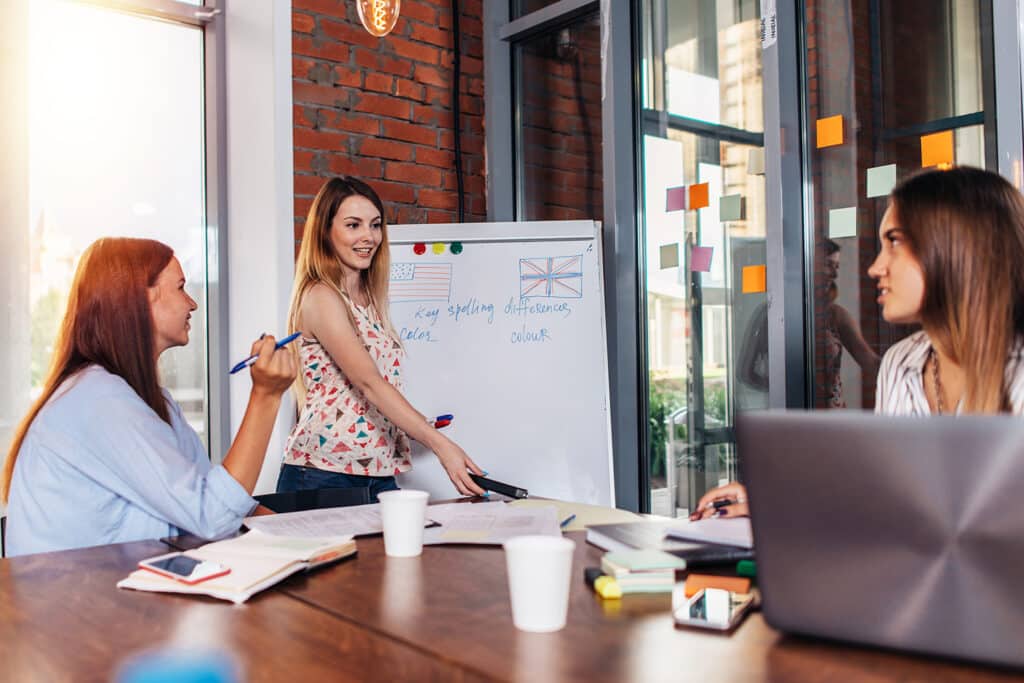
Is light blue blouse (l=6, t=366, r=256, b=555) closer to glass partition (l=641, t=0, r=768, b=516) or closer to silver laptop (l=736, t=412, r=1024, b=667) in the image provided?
silver laptop (l=736, t=412, r=1024, b=667)

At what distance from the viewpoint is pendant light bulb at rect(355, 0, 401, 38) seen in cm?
A: 238

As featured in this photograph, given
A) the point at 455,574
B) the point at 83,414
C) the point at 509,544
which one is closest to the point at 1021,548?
the point at 509,544

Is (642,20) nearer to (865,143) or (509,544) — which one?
(865,143)

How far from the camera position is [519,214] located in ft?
12.9

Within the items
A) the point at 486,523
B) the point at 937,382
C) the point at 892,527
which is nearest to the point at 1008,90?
the point at 937,382

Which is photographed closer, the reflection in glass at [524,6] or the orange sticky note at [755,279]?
the orange sticky note at [755,279]

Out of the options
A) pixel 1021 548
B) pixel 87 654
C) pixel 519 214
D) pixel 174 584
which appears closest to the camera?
pixel 1021 548

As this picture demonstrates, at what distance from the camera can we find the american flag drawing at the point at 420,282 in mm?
3232

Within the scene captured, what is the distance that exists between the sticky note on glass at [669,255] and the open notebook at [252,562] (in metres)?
2.10

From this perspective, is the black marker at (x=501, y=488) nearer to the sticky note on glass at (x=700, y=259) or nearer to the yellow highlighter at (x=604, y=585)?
the yellow highlighter at (x=604, y=585)

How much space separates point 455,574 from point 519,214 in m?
2.80

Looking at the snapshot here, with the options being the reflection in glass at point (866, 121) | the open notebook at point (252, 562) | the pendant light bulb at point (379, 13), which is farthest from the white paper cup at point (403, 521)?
the reflection in glass at point (866, 121)

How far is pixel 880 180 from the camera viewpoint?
2.57 metres

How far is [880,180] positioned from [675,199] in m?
0.79
